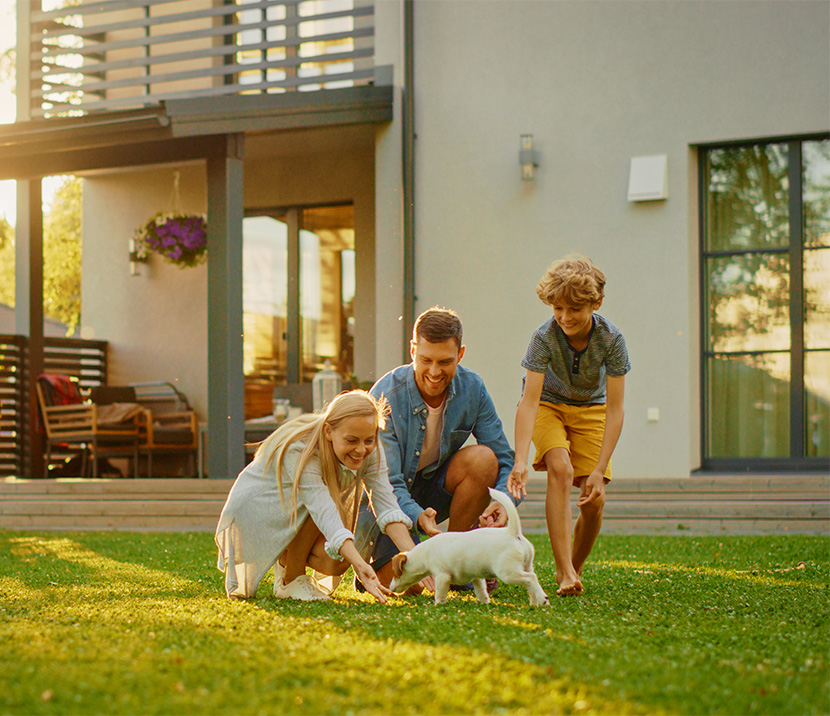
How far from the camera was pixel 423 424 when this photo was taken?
3.76 m

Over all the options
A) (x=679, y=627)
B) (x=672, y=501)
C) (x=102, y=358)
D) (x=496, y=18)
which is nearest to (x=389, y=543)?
(x=679, y=627)

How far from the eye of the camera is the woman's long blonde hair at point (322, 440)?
3.28 m

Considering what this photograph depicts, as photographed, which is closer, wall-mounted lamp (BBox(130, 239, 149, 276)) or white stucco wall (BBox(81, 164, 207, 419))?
white stucco wall (BBox(81, 164, 207, 419))

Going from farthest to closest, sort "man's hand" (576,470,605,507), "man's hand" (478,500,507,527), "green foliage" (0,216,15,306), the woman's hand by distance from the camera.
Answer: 1. "green foliage" (0,216,15,306)
2. "man's hand" (576,470,605,507)
3. "man's hand" (478,500,507,527)
4. the woman's hand

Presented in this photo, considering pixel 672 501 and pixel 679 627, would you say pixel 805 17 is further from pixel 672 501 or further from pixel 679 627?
pixel 679 627

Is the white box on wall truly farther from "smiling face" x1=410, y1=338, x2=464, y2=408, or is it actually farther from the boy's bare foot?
the boy's bare foot

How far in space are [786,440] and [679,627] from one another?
18.6 feet

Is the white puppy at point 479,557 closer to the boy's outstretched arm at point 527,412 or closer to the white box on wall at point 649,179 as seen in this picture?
the boy's outstretched arm at point 527,412

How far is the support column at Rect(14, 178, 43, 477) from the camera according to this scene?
9211 mm

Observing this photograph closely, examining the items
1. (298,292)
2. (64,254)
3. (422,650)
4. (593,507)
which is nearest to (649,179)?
(298,292)

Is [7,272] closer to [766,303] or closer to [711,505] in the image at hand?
[766,303]

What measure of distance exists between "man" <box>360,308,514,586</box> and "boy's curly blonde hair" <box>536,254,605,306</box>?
0.39 meters

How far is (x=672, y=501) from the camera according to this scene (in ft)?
22.8

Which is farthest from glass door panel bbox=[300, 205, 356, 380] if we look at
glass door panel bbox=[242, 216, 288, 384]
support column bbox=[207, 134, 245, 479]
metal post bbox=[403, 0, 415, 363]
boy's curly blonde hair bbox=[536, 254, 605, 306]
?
boy's curly blonde hair bbox=[536, 254, 605, 306]
